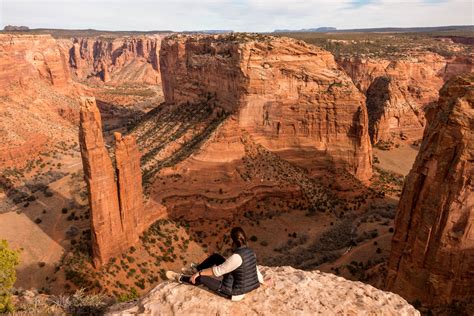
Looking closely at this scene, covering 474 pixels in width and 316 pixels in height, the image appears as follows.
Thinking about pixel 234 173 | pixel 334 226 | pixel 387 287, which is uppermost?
pixel 234 173

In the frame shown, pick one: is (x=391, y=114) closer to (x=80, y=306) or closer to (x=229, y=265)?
(x=80, y=306)

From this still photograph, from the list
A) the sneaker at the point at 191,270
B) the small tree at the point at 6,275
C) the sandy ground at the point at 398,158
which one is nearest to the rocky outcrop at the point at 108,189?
the small tree at the point at 6,275

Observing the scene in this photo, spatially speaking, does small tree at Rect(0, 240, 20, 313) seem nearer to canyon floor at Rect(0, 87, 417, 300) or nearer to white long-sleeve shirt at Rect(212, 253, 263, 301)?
white long-sleeve shirt at Rect(212, 253, 263, 301)

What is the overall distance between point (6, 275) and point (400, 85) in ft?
276

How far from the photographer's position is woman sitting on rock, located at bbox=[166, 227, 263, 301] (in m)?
11.2

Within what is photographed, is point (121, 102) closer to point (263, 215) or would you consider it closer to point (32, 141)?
point (32, 141)

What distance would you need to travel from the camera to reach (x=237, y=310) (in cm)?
1116

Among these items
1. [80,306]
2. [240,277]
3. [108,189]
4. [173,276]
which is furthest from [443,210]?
[108,189]

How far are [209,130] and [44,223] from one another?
21048 mm

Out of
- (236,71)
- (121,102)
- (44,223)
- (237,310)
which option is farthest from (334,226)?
(121,102)

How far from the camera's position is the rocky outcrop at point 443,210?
21141 millimetres

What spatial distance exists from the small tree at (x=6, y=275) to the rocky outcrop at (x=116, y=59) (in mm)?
150403

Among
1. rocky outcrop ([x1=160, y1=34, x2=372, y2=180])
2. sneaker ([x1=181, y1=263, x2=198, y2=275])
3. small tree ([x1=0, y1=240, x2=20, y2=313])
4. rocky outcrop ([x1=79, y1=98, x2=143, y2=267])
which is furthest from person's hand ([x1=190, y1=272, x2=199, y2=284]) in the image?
rocky outcrop ([x1=160, y1=34, x2=372, y2=180])

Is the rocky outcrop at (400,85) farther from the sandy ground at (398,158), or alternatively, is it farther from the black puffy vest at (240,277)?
the black puffy vest at (240,277)
